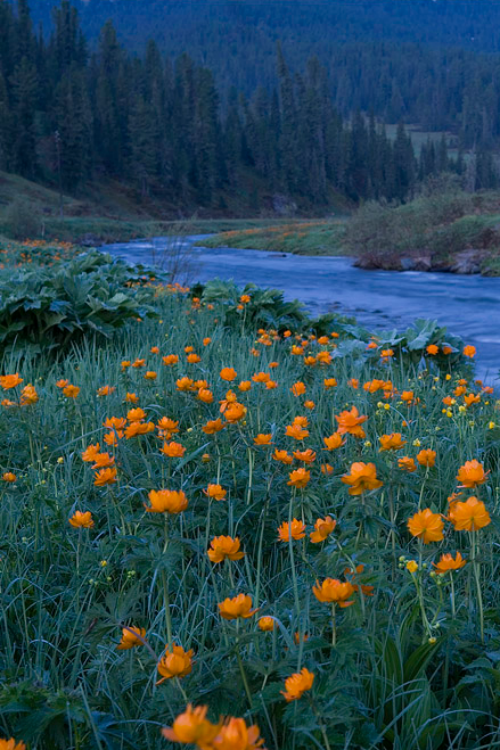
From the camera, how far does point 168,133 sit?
2835 inches

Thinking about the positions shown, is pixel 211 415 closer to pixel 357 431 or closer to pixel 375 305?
pixel 357 431

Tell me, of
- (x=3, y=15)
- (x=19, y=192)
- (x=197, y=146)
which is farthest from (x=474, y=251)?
(x=3, y=15)

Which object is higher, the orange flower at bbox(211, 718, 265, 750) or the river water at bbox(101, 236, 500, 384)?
the orange flower at bbox(211, 718, 265, 750)

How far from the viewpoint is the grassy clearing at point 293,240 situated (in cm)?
3000

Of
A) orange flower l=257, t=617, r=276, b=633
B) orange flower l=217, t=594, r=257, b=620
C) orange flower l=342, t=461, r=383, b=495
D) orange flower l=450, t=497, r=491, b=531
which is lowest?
orange flower l=257, t=617, r=276, b=633

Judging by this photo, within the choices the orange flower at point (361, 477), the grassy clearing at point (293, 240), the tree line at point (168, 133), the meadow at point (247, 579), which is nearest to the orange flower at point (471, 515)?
the meadow at point (247, 579)

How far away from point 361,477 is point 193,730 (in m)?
0.84

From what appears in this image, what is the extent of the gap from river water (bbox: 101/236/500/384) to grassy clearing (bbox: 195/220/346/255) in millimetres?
4037

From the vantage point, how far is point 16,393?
139 inches

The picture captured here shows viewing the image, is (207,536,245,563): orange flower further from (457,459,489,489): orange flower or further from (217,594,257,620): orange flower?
(457,459,489,489): orange flower

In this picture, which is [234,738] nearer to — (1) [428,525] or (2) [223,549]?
(2) [223,549]

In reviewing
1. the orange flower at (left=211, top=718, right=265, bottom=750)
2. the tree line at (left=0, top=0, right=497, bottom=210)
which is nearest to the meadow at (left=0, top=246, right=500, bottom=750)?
the orange flower at (left=211, top=718, right=265, bottom=750)

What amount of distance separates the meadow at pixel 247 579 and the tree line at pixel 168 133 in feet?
187

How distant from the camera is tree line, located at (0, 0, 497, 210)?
193 feet
